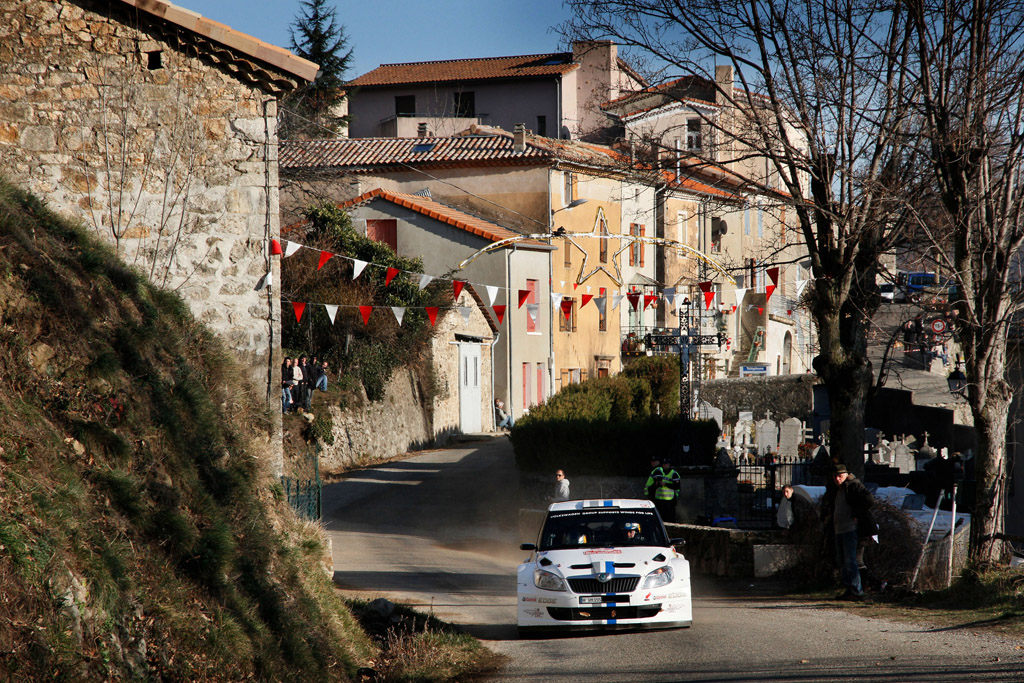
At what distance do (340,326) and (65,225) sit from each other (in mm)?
18517

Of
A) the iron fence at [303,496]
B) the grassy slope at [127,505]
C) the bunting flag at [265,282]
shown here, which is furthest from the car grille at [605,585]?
the bunting flag at [265,282]

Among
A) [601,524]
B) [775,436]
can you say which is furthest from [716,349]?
[601,524]

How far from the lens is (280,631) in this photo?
27.2 feet

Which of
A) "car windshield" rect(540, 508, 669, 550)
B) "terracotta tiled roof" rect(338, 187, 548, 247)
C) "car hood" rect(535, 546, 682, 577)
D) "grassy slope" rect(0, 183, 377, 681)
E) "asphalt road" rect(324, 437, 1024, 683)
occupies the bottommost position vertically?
"asphalt road" rect(324, 437, 1024, 683)

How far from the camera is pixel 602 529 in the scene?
11.9m

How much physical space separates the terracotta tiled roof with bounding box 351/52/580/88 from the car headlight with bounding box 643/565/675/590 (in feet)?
151

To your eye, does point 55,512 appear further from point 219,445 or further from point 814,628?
point 814,628

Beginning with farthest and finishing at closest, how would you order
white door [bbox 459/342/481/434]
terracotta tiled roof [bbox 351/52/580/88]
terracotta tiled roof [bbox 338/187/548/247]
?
terracotta tiled roof [bbox 351/52/580/88] → terracotta tiled roof [bbox 338/187/548/247] → white door [bbox 459/342/481/434]

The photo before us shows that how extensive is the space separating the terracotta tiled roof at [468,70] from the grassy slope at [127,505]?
46.6 meters

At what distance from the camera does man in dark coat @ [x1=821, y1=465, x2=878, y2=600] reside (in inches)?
469

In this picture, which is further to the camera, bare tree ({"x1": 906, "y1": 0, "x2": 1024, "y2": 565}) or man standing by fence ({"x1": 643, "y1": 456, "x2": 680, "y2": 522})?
man standing by fence ({"x1": 643, "y1": 456, "x2": 680, "y2": 522})

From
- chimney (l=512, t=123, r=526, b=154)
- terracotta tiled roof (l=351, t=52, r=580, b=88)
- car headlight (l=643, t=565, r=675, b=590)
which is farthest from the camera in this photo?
terracotta tiled roof (l=351, t=52, r=580, b=88)

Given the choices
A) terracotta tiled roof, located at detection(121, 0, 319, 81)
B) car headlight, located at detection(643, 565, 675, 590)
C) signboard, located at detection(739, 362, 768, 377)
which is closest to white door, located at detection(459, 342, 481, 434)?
signboard, located at detection(739, 362, 768, 377)

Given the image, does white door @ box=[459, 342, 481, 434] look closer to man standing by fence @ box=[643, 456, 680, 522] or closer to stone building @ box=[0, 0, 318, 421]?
man standing by fence @ box=[643, 456, 680, 522]
